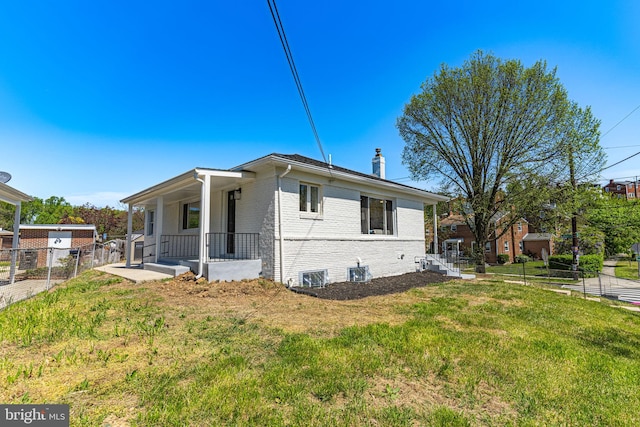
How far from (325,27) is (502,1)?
5.29 meters

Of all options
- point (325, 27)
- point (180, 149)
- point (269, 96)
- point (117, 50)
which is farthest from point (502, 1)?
point (180, 149)

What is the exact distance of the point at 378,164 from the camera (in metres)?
16.0

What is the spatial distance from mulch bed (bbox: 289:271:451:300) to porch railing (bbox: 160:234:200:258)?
20.2 feet

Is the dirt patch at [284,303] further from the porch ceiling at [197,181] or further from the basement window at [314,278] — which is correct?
the porch ceiling at [197,181]

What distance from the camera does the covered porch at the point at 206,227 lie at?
26.7ft

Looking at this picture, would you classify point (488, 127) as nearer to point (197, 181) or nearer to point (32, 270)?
point (197, 181)

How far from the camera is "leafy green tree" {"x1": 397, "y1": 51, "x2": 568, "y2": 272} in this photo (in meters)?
15.3

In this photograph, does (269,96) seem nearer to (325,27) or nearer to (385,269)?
(325,27)

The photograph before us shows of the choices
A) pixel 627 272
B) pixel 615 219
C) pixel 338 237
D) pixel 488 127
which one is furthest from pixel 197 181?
pixel 627 272

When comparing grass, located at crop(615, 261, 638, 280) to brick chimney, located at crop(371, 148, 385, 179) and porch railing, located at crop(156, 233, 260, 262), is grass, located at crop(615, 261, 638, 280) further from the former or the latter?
porch railing, located at crop(156, 233, 260, 262)

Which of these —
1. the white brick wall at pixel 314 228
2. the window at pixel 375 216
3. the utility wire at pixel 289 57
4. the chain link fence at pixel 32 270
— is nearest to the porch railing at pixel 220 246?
the white brick wall at pixel 314 228

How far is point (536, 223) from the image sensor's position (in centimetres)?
1823

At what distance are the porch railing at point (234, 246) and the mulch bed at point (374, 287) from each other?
6.16ft

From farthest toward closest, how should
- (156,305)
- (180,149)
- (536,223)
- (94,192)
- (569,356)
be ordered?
(94,192), (536,223), (180,149), (156,305), (569,356)
